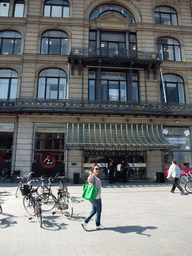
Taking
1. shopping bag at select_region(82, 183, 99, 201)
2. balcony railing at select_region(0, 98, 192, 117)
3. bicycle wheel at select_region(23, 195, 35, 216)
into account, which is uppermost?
balcony railing at select_region(0, 98, 192, 117)

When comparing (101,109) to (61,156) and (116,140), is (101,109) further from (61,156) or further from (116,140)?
(61,156)

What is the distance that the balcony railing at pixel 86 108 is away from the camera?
623 inches

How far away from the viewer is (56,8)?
63.8ft

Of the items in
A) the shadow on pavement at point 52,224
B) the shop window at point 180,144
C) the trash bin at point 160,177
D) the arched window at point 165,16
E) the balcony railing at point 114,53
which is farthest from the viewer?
the arched window at point 165,16

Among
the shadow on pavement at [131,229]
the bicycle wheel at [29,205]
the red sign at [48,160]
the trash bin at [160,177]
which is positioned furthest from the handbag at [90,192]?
the trash bin at [160,177]

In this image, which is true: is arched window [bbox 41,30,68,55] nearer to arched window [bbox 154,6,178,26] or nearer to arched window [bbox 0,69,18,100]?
arched window [bbox 0,69,18,100]

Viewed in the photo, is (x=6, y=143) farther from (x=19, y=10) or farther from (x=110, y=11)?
(x=110, y=11)

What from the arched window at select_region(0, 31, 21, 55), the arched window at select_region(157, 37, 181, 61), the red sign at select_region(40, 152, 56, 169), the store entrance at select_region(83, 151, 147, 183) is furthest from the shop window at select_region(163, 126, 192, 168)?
the arched window at select_region(0, 31, 21, 55)

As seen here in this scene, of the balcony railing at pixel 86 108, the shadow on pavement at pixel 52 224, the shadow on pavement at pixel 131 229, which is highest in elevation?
the balcony railing at pixel 86 108

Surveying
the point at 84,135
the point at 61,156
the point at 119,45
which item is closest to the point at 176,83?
the point at 119,45

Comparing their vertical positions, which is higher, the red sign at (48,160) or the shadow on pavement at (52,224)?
the red sign at (48,160)

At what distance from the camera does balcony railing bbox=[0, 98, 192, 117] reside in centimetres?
1584

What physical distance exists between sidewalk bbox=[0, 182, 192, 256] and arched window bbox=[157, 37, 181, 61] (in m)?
16.7

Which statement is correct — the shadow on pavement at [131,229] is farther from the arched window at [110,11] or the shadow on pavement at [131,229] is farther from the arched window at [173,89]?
the arched window at [110,11]
